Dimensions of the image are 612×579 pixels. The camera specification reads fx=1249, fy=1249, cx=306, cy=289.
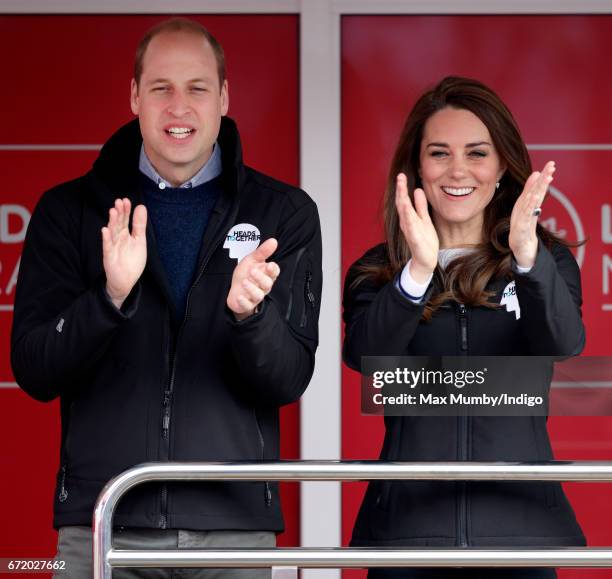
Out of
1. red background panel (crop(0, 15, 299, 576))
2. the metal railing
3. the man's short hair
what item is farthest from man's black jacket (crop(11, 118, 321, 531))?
red background panel (crop(0, 15, 299, 576))

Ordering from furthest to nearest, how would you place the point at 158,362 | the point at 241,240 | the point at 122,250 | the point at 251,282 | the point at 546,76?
the point at 546,76
the point at 241,240
the point at 158,362
the point at 122,250
the point at 251,282

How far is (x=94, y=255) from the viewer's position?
267 cm

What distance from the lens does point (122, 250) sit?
248 centimetres

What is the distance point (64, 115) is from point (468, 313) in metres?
2.02

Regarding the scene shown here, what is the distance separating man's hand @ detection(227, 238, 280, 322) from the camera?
7.80ft

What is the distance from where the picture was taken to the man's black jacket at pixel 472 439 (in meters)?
2.50

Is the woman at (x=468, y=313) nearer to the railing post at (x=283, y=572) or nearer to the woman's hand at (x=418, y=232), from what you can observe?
the woman's hand at (x=418, y=232)

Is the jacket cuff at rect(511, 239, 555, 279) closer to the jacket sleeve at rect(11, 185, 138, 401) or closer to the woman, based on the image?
the woman

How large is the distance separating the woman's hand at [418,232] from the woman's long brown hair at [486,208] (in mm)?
100

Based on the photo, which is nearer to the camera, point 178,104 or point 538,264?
point 538,264

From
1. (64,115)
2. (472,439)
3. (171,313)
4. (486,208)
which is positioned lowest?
(472,439)

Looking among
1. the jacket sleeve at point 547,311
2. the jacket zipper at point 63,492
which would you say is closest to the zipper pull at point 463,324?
the jacket sleeve at point 547,311

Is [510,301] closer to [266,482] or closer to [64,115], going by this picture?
[266,482]

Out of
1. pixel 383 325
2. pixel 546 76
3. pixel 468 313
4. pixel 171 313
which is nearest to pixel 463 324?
pixel 468 313
